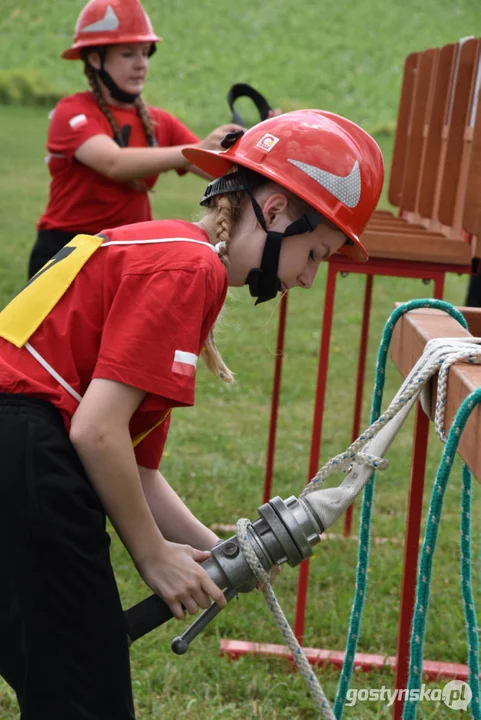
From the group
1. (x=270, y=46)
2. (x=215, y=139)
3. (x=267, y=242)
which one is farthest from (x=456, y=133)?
(x=270, y=46)

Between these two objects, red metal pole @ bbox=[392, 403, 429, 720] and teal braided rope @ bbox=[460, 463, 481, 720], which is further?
red metal pole @ bbox=[392, 403, 429, 720]

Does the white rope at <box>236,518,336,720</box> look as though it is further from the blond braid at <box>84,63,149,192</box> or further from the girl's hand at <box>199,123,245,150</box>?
the blond braid at <box>84,63,149,192</box>

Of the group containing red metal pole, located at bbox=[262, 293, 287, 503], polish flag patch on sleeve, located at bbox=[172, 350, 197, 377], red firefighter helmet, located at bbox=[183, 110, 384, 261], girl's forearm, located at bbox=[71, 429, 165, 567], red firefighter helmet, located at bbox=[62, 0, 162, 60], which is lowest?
red metal pole, located at bbox=[262, 293, 287, 503]

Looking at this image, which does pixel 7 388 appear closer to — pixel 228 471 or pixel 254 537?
pixel 254 537

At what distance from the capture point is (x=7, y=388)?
209cm

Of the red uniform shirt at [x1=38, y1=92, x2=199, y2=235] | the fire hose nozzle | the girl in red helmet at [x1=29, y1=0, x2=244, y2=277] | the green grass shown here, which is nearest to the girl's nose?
the fire hose nozzle

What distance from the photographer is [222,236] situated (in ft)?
7.23

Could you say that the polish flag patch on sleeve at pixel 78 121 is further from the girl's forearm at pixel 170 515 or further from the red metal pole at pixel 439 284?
the girl's forearm at pixel 170 515

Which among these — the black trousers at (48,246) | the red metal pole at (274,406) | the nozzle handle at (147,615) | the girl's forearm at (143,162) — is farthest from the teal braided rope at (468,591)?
the black trousers at (48,246)

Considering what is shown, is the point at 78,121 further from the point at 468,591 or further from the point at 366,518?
the point at 468,591

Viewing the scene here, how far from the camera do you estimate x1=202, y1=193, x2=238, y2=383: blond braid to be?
2.21 m

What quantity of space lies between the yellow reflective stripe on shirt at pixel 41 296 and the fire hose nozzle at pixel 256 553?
0.56 meters

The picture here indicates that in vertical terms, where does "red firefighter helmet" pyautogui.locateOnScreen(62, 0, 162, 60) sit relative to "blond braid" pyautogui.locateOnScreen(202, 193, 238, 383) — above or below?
above

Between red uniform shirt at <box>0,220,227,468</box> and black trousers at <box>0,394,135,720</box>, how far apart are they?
0.09m
